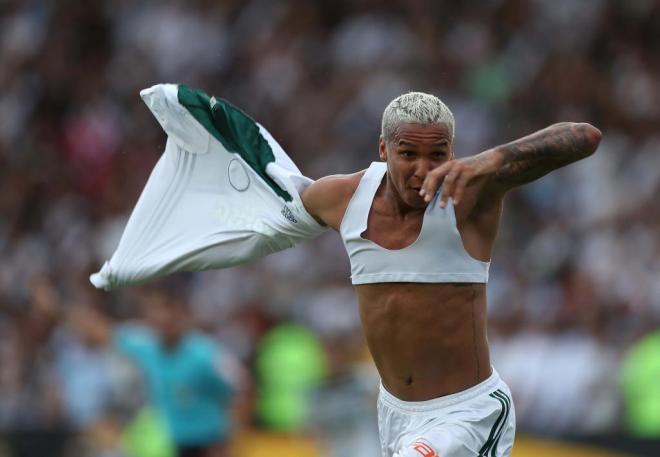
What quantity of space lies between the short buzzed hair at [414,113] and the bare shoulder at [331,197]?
39 cm

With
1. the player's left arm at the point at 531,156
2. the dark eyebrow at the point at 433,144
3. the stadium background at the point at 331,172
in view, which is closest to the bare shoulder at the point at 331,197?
the dark eyebrow at the point at 433,144

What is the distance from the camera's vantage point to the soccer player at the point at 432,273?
254 inches

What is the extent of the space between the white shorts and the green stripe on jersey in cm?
152

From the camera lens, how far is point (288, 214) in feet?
24.1

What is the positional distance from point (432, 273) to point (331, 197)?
74 centimetres

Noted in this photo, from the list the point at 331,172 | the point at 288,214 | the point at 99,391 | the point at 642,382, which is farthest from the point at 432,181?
the point at 331,172

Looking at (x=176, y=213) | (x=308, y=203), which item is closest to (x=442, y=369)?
(x=308, y=203)

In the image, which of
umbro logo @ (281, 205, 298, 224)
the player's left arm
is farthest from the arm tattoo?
umbro logo @ (281, 205, 298, 224)

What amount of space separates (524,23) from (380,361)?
10.7 metres

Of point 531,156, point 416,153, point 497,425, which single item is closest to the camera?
point 531,156

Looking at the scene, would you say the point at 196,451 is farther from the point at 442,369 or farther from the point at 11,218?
the point at 11,218

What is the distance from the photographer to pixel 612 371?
41.4 ft

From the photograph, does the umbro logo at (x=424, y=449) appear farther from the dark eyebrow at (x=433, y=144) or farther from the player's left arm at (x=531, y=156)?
the dark eyebrow at (x=433, y=144)

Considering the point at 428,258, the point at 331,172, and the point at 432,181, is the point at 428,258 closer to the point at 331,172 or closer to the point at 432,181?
the point at 432,181
